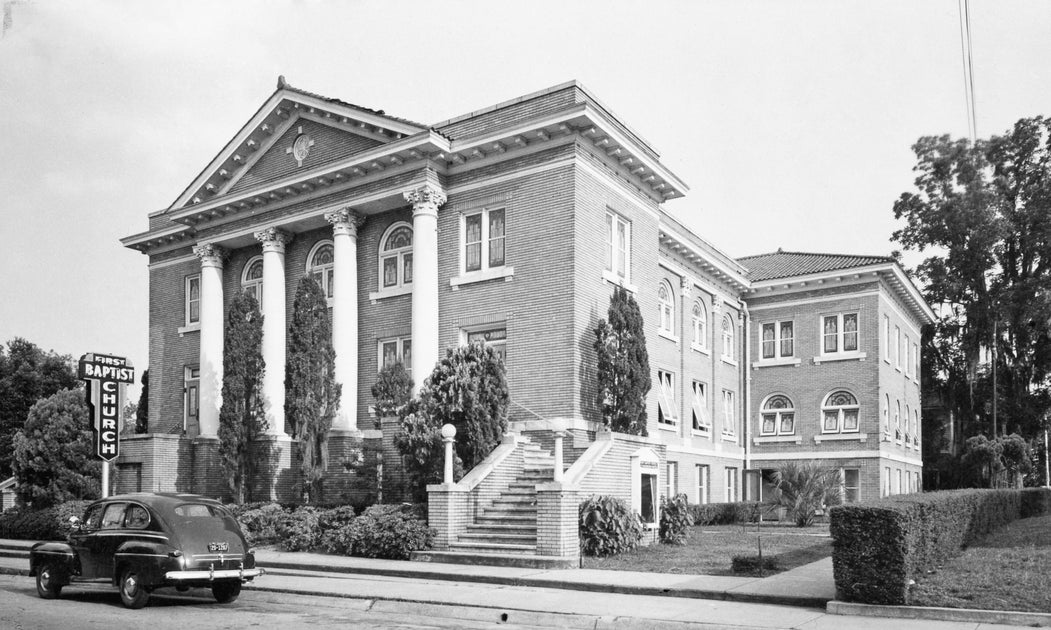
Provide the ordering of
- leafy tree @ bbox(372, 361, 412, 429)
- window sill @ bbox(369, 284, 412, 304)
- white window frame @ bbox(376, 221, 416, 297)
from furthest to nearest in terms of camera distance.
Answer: white window frame @ bbox(376, 221, 416, 297), window sill @ bbox(369, 284, 412, 304), leafy tree @ bbox(372, 361, 412, 429)

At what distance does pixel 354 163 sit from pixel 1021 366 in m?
38.2

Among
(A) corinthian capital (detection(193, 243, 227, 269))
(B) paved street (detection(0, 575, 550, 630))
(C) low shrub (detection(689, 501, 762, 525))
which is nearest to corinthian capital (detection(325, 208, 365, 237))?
(A) corinthian capital (detection(193, 243, 227, 269))

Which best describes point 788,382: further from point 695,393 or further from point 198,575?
point 198,575

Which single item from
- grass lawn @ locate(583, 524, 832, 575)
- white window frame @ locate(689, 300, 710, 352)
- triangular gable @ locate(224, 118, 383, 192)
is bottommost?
grass lawn @ locate(583, 524, 832, 575)

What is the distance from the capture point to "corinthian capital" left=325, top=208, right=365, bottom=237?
92.6 ft

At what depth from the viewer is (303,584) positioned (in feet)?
55.2

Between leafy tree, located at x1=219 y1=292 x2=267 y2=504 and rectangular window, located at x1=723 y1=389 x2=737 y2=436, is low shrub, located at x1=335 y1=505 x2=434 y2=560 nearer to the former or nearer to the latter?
leafy tree, located at x1=219 y1=292 x2=267 y2=504

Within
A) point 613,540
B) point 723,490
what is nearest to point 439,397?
point 613,540

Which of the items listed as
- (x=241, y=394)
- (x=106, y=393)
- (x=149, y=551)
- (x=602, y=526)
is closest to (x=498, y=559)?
(x=602, y=526)

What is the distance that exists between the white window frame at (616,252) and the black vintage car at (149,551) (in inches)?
551

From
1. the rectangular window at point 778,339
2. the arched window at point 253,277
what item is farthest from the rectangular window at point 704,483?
the arched window at point 253,277

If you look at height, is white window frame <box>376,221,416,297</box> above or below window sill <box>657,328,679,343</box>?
above

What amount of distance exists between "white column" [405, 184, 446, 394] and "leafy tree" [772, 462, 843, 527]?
40.5ft

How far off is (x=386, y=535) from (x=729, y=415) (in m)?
24.5
